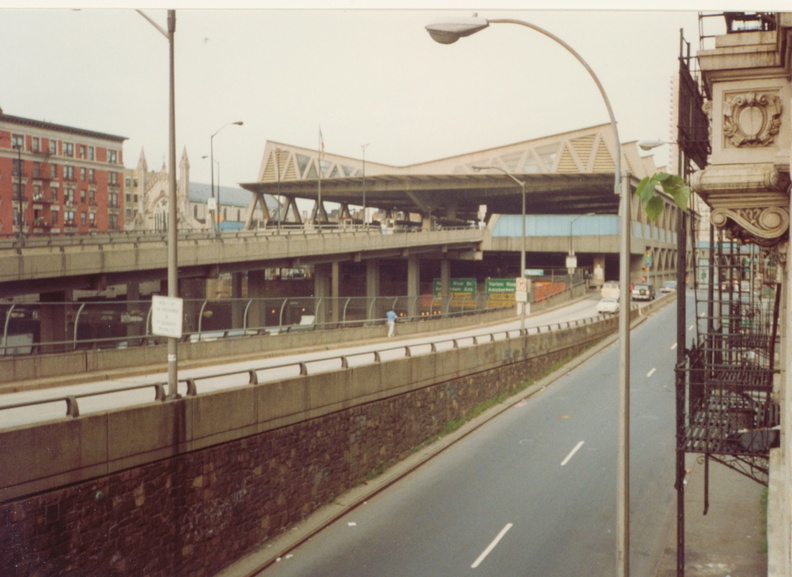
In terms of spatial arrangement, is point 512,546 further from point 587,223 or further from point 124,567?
point 587,223

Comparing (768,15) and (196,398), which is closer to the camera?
(768,15)

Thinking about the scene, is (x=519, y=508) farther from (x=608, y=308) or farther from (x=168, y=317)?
(x=608, y=308)

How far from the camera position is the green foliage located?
9625 millimetres

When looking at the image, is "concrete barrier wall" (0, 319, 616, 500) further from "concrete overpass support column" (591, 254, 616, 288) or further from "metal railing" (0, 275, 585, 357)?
"concrete overpass support column" (591, 254, 616, 288)

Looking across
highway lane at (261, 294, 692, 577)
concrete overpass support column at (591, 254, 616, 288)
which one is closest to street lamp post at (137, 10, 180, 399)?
highway lane at (261, 294, 692, 577)

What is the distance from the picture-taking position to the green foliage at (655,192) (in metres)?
9.62

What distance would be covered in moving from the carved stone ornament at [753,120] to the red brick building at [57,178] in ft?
113

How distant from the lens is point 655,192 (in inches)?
404

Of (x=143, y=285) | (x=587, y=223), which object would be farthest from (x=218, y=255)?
(x=587, y=223)

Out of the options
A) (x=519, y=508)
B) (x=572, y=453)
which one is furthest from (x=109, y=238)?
(x=519, y=508)

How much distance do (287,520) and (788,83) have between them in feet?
44.3

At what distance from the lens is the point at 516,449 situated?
25484mm

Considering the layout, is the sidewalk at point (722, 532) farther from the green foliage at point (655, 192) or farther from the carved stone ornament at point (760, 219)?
the green foliage at point (655, 192)

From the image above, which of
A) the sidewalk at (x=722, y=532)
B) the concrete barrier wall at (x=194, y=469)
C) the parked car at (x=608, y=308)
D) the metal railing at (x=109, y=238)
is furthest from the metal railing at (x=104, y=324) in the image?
the parked car at (x=608, y=308)
